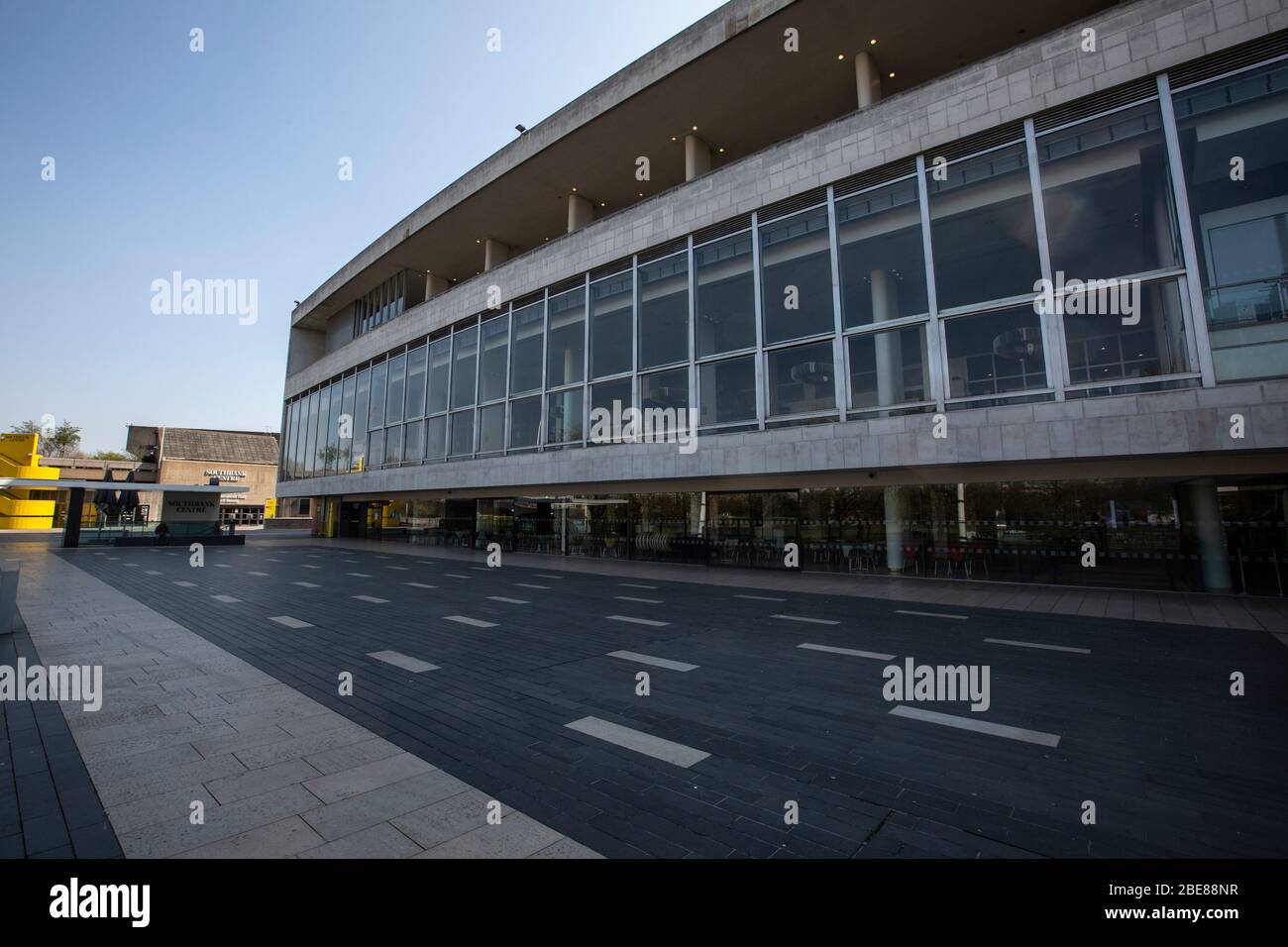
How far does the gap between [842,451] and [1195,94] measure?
10.9 m

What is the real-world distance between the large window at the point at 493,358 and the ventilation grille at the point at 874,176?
1566cm

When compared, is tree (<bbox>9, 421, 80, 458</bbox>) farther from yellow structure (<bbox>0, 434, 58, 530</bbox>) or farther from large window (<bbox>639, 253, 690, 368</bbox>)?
→ large window (<bbox>639, 253, 690, 368</bbox>)

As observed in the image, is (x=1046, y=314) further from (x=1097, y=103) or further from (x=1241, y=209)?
(x=1097, y=103)

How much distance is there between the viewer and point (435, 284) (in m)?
36.2

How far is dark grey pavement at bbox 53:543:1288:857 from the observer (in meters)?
3.36

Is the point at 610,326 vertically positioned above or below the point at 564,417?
above

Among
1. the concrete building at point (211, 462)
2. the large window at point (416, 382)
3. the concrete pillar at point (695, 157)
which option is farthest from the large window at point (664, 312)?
the concrete building at point (211, 462)

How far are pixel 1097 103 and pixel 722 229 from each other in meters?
10.1

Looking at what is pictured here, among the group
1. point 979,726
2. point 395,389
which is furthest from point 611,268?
point 979,726

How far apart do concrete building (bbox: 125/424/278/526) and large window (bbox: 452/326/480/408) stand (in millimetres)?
45483

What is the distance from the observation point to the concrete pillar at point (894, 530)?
59.6 ft

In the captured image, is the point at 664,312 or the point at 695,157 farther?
the point at 695,157

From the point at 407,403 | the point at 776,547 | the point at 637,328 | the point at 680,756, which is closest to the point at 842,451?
the point at 776,547

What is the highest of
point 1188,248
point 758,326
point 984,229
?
point 984,229
